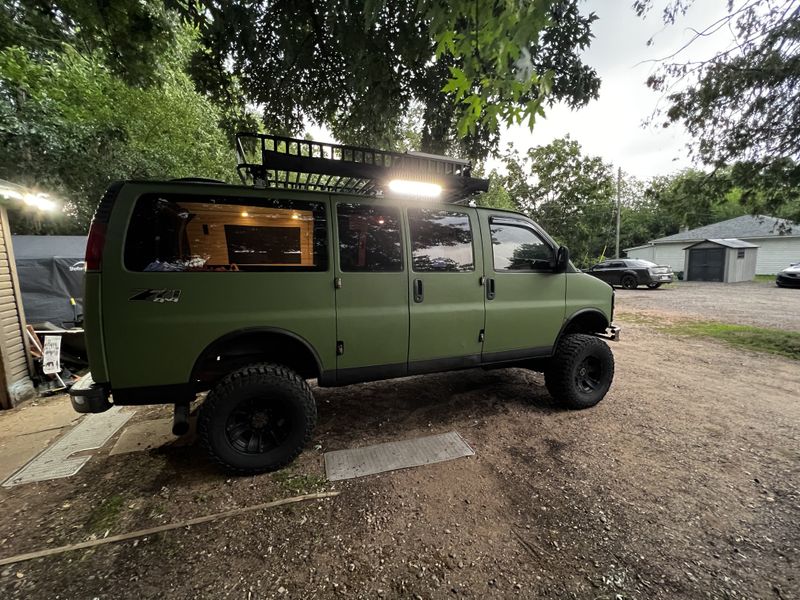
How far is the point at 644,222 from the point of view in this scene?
35500mm

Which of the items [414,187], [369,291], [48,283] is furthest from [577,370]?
[48,283]

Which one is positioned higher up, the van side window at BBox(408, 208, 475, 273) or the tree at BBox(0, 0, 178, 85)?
the tree at BBox(0, 0, 178, 85)

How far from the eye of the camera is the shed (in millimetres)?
19109

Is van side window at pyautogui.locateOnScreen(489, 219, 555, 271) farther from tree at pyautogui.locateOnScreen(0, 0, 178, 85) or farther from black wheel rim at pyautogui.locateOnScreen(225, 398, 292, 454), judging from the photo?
tree at pyautogui.locateOnScreen(0, 0, 178, 85)

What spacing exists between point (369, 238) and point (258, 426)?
1711mm

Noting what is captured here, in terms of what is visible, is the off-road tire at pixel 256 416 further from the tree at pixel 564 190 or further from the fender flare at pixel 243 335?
the tree at pixel 564 190

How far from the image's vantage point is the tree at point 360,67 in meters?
3.50

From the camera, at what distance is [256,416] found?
2436mm

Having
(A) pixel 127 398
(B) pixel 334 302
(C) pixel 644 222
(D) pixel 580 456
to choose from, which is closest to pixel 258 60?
(B) pixel 334 302

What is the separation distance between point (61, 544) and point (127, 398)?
2.62 feet

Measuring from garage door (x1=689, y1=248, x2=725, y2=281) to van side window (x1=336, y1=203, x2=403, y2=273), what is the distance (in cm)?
2558

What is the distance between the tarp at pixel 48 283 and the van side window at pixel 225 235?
5742mm

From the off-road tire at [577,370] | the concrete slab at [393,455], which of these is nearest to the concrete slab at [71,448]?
the concrete slab at [393,455]

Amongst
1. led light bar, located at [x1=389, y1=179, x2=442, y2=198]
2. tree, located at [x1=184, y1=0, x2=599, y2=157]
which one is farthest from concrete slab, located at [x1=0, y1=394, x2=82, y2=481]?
tree, located at [x1=184, y1=0, x2=599, y2=157]
